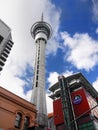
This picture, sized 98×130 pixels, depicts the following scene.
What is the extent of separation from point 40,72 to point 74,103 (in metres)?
16.5

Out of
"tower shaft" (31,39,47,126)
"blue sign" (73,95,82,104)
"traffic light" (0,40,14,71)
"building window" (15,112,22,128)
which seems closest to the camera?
"building window" (15,112,22,128)

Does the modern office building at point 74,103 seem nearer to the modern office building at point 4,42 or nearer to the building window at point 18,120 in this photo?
the building window at point 18,120

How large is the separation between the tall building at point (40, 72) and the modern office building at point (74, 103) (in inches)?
305

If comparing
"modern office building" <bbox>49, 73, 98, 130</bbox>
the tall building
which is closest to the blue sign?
"modern office building" <bbox>49, 73, 98, 130</bbox>

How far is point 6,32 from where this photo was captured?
3375 cm

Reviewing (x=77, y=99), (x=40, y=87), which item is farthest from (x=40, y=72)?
Answer: (x=77, y=99)

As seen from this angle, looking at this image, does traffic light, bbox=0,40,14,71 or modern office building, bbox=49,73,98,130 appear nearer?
traffic light, bbox=0,40,14,71

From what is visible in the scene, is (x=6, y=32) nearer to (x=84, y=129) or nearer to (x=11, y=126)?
(x=11, y=126)

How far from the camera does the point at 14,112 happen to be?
23.8m

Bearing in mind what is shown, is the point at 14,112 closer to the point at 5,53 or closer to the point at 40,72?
the point at 5,53

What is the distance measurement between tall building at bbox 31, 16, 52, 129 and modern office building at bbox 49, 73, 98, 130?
7.76 meters

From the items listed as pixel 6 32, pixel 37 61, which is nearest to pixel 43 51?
pixel 37 61

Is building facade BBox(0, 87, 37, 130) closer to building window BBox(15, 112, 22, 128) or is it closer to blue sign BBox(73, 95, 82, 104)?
building window BBox(15, 112, 22, 128)

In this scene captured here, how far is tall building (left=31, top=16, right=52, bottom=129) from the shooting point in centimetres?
4656
